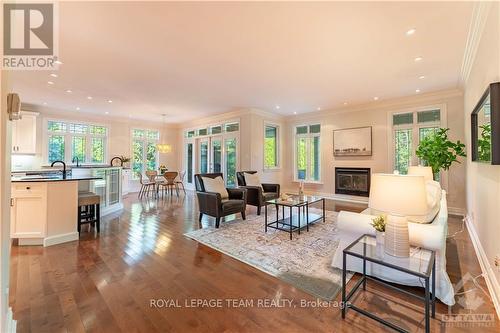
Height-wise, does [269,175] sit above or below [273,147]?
below

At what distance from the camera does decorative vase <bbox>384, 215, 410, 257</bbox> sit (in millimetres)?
1710

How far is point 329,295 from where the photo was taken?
2.05 meters

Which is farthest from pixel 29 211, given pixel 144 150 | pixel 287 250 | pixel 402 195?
pixel 144 150

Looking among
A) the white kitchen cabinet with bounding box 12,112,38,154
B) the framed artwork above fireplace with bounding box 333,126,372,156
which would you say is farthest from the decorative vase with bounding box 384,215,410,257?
the white kitchen cabinet with bounding box 12,112,38,154

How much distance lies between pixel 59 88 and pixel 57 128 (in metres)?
2.86

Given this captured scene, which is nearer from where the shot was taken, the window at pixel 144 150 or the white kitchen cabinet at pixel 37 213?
the white kitchen cabinet at pixel 37 213

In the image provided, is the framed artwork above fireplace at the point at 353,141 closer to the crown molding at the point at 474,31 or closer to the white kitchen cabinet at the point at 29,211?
the crown molding at the point at 474,31

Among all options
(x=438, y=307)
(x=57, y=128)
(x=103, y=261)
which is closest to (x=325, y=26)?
(x=438, y=307)

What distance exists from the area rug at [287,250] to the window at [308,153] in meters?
3.36

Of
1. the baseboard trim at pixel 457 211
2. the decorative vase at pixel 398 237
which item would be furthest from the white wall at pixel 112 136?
the baseboard trim at pixel 457 211

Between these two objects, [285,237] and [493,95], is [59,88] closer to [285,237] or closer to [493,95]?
[285,237]

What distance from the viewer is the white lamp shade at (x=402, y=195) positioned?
5.25 feet

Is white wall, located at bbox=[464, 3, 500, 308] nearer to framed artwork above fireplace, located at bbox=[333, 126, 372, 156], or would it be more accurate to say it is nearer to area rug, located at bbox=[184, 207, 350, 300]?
area rug, located at bbox=[184, 207, 350, 300]

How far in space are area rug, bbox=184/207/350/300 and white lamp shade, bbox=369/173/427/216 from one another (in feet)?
3.30
